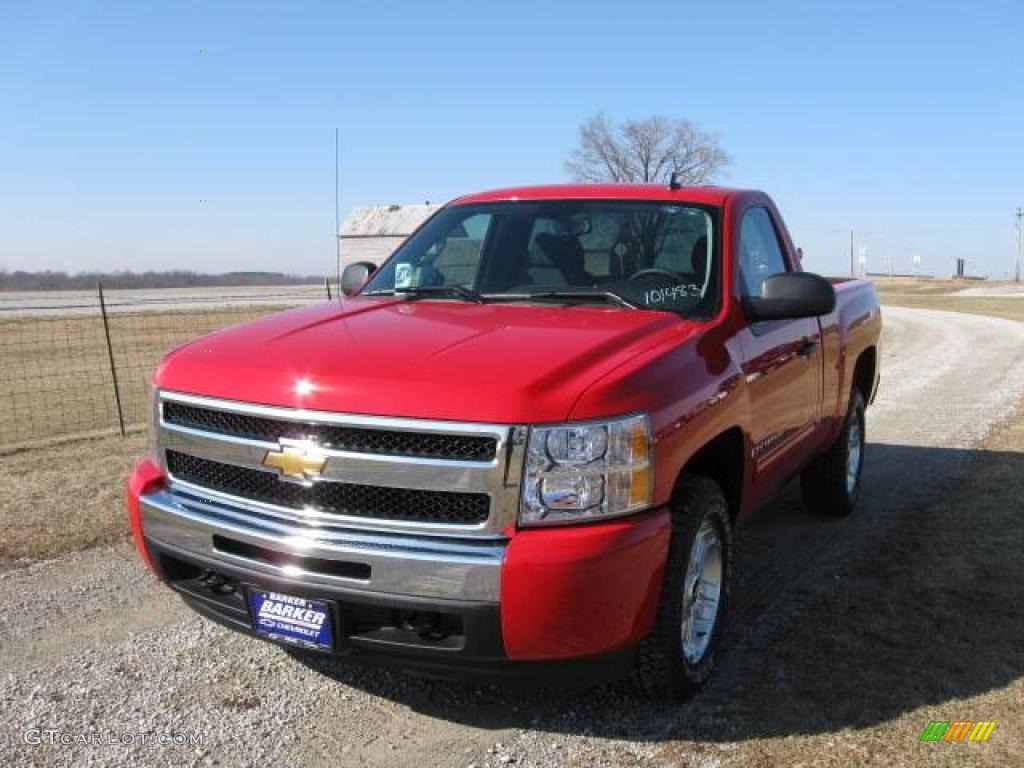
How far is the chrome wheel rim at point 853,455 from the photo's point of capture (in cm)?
589

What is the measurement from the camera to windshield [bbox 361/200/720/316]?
12.9 feet

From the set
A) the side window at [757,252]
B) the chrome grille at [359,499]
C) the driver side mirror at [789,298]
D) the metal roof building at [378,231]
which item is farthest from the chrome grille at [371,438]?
the metal roof building at [378,231]

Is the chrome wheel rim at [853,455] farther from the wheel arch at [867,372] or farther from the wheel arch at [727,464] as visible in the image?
the wheel arch at [727,464]

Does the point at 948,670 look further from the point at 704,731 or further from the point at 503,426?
the point at 503,426

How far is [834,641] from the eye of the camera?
3.96m

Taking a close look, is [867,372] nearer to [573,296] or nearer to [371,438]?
[573,296]

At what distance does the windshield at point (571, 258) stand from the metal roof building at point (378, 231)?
93.8 ft

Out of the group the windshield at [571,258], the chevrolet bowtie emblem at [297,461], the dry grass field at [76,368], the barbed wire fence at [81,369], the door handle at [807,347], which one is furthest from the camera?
the dry grass field at [76,368]

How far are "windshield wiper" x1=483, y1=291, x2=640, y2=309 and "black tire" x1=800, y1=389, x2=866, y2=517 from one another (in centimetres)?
248

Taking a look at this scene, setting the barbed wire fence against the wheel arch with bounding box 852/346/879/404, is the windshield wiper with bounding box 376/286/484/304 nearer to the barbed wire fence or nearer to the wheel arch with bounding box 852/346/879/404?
the barbed wire fence

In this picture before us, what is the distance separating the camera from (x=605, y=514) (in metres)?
2.82

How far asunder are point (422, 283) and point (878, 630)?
100 inches

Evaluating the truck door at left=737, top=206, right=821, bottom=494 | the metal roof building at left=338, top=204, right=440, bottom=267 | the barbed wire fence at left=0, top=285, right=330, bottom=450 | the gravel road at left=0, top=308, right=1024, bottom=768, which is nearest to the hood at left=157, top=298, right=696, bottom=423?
the truck door at left=737, top=206, right=821, bottom=494

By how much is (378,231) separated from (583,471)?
3231 cm
